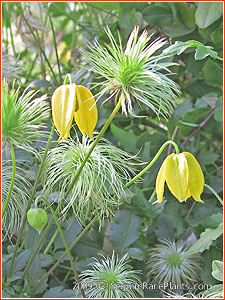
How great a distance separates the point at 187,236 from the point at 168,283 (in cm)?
12

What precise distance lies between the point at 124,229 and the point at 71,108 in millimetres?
289

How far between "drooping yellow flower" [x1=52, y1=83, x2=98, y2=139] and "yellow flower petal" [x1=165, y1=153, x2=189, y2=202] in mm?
105

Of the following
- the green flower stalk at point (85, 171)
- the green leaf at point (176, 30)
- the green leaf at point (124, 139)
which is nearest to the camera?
the green flower stalk at point (85, 171)

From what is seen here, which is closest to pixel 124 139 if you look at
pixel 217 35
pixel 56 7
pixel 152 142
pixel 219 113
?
pixel 152 142

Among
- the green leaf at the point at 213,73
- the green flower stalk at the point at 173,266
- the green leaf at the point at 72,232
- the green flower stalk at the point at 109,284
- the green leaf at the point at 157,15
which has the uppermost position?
the green leaf at the point at 157,15

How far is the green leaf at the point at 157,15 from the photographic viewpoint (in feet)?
3.24

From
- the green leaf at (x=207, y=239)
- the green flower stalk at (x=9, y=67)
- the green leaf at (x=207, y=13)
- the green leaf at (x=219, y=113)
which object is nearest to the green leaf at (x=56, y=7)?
the green flower stalk at (x=9, y=67)

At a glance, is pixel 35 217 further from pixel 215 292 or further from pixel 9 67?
pixel 9 67

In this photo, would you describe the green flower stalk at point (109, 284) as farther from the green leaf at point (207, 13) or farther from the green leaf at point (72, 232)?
the green leaf at point (207, 13)

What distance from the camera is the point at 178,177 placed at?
22.2 inches

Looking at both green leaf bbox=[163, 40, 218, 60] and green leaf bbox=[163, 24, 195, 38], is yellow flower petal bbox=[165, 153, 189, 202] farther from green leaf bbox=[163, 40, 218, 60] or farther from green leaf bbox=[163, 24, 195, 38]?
green leaf bbox=[163, 24, 195, 38]

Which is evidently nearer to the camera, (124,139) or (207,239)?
(207,239)

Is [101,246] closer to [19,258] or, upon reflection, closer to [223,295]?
[19,258]

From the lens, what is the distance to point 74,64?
3.59 ft
